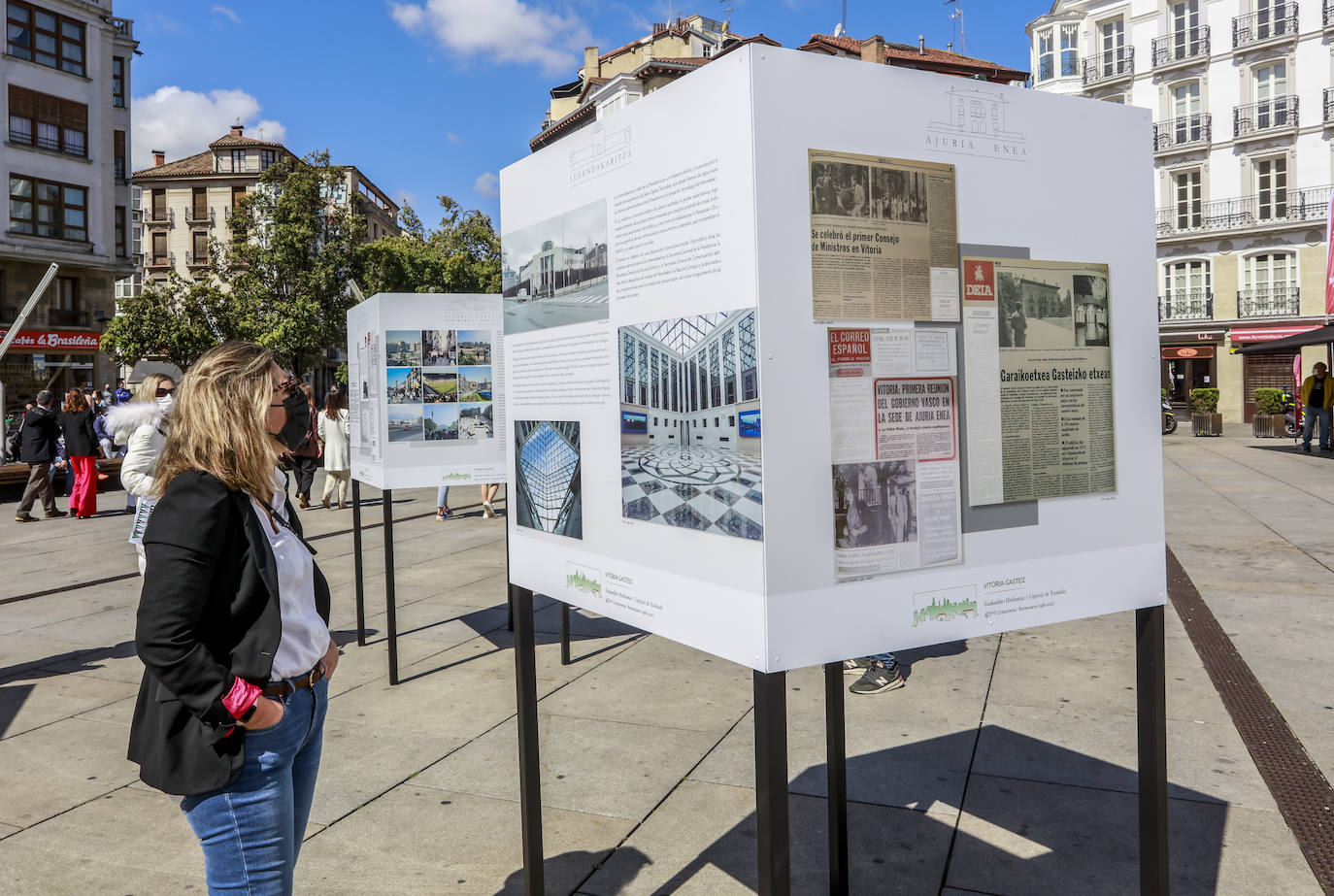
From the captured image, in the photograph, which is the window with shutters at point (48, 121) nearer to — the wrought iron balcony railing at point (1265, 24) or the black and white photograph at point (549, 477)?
the black and white photograph at point (549, 477)

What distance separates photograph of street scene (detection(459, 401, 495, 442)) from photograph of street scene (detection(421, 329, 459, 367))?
0.98ft

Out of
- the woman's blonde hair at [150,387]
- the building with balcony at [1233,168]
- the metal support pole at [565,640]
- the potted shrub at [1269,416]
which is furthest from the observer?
the building with balcony at [1233,168]

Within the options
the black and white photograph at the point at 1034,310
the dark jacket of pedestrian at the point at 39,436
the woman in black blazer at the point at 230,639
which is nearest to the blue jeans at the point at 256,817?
the woman in black blazer at the point at 230,639

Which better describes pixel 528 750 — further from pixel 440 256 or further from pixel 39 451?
pixel 440 256

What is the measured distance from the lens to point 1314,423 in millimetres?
20672

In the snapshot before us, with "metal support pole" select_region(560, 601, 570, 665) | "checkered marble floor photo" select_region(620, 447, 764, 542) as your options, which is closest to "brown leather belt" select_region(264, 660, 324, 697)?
"checkered marble floor photo" select_region(620, 447, 764, 542)

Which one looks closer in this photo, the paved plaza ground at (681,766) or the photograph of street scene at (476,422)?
the paved plaza ground at (681,766)

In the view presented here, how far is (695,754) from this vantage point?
4402 millimetres

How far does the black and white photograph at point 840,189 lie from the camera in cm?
211

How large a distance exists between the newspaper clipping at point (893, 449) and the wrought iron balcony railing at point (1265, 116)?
156 ft

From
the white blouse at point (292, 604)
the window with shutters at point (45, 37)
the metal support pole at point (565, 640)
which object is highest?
the window with shutters at point (45, 37)

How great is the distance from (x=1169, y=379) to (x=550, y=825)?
46.7m

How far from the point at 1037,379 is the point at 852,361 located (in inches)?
22.0

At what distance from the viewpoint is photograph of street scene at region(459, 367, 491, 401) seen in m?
6.32
